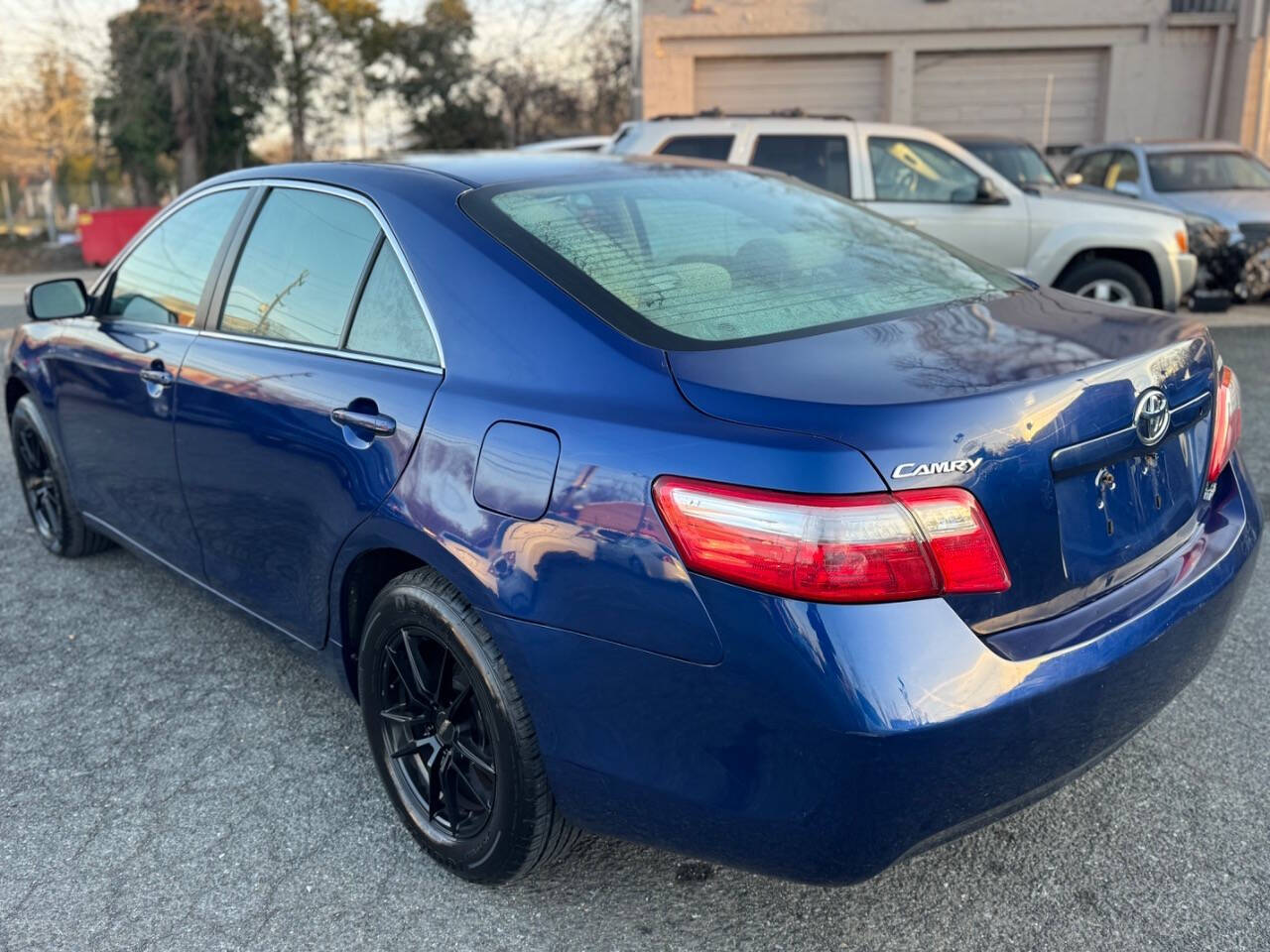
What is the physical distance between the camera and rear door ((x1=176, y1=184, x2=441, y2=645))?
2574 mm

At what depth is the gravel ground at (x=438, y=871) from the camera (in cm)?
240

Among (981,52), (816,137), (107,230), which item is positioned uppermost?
(981,52)

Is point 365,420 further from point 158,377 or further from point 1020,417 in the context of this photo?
point 1020,417

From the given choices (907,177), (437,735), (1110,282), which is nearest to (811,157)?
(907,177)

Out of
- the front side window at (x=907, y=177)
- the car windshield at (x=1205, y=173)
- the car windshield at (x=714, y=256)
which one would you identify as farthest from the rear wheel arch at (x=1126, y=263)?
the car windshield at (x=714, y=256)

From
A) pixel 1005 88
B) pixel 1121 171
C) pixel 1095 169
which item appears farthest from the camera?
pixel 1005 88

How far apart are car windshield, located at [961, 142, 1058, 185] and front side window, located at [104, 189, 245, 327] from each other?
897cm

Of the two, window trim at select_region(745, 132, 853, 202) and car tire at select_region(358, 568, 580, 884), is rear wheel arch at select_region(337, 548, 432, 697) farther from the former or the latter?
window trim at select_region(745, 132, 853, 202)

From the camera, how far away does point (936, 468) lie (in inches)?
74.7

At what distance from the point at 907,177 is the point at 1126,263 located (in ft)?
6.26

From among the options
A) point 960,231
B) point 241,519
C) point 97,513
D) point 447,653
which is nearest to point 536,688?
point 447,653

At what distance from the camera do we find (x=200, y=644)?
153 inches

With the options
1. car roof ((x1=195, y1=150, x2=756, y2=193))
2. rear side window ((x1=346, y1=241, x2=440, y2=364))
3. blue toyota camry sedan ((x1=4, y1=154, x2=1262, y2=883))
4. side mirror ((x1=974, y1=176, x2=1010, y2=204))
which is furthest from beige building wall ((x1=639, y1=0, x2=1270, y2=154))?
rear side window ((x1=346, y1=241, x2=440, y2=364))

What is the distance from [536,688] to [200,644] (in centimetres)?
213
